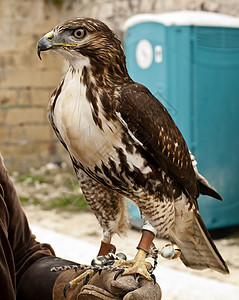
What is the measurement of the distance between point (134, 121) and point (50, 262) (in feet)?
2.81

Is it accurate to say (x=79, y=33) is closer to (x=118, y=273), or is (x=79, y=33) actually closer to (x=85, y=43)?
(x=85, y=43)

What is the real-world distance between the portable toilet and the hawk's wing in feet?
9.32

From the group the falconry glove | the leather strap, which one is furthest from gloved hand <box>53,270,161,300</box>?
the leather strap

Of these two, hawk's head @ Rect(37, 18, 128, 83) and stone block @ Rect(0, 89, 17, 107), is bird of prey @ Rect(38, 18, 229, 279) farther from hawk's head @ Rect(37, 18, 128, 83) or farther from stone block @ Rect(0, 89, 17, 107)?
stone block @ Rect(0, 89, 17, 107)

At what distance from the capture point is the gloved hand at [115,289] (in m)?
1.21

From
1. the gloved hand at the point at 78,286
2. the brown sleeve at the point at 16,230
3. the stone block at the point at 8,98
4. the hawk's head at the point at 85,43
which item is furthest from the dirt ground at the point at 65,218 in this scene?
the hawk's head at the point at 85,43

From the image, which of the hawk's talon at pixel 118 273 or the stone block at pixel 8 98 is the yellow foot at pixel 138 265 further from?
the stone block at pixel 8 98

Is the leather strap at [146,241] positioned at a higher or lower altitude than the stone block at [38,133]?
higher

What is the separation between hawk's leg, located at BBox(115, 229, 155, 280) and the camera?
1143 millimetres

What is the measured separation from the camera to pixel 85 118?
3.28 ft

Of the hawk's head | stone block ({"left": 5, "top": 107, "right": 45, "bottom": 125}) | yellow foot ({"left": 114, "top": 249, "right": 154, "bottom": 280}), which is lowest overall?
stone block ({"left": 5, "top": 107, "right": 45, "bottom": 125})

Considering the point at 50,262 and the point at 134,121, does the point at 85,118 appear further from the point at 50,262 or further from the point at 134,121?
the point at 50,262

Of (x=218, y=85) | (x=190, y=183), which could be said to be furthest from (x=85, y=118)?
Answer: (x=218, y=85)

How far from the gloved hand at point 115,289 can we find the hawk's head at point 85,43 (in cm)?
52
